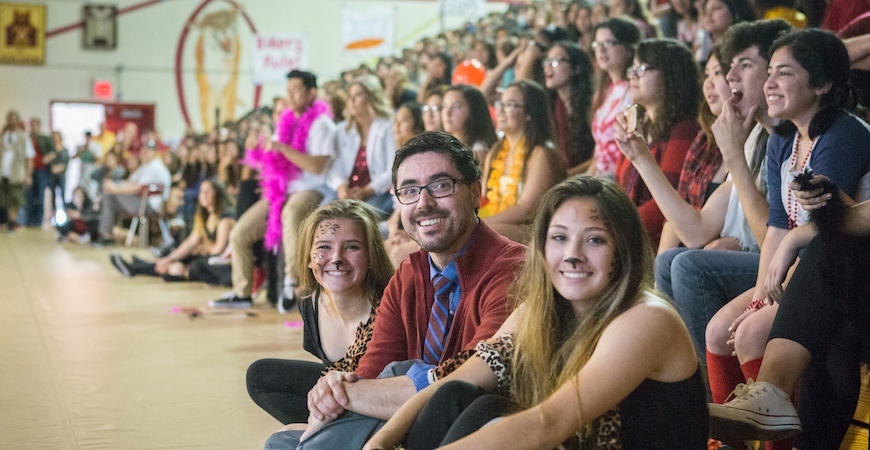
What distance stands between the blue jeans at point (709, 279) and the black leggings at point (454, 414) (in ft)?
3.57

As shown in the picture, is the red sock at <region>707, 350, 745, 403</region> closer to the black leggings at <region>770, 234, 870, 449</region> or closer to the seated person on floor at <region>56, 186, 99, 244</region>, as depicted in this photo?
the black leggings at <region>770, 234, 870, 449</region>

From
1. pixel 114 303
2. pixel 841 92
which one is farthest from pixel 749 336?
pixel 114 303

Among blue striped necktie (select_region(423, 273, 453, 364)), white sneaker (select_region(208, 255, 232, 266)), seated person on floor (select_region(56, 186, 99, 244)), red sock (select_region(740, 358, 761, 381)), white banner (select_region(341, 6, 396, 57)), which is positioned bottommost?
seated person on floor (select_region(56, 186, 99, 244))

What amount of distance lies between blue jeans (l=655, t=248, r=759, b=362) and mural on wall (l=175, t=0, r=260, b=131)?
16.4m

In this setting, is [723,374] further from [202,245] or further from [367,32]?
[367,32]

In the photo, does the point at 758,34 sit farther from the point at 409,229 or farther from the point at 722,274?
the point at 409,229

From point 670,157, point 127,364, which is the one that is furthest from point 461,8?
point 670,157

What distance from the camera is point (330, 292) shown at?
116 inches

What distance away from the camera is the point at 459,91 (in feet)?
16.0

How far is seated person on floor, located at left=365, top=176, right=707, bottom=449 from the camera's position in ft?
6.06

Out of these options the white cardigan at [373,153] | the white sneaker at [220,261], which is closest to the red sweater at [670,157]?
the white cardigan at [373,153]

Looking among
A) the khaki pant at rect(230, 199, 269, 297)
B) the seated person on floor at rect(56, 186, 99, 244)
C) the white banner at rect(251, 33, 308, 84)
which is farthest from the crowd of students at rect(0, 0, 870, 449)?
the seated person on floor at rect(56, 186, 99, 244)

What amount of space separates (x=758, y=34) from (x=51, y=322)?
4349mm

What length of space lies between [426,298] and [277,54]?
34.3ft
